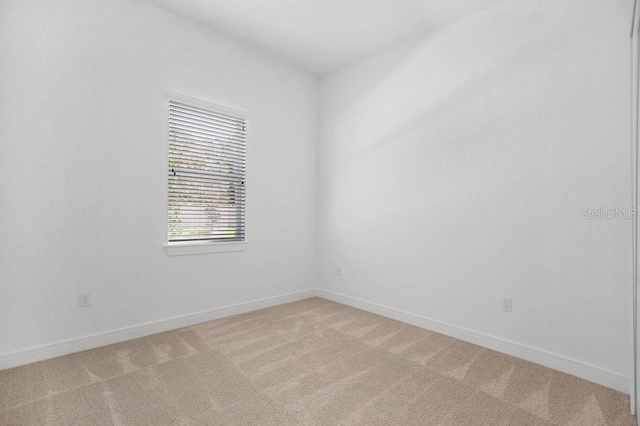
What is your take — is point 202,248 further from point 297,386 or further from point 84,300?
point 297,386

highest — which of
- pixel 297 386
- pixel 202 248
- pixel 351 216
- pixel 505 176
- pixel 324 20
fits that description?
pixel 324 20

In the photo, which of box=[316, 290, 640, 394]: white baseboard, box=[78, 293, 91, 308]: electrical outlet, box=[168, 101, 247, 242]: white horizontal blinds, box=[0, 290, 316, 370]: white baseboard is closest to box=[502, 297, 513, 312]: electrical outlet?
box=[316, 290, 640, 394]: white baseboard

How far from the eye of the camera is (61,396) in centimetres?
193

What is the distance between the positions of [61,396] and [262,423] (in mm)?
1260

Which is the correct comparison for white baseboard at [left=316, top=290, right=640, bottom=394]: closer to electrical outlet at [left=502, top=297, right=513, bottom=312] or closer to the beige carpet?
the beige carpet

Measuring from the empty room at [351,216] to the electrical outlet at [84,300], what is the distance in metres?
0.02

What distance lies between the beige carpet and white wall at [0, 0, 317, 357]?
40cm

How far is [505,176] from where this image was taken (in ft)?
8.70

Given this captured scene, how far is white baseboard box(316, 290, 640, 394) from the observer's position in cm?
214

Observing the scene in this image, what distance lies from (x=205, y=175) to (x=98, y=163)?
91 centimetres

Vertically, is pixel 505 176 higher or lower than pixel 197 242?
higher

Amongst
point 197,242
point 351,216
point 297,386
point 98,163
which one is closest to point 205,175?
A: point 197,242

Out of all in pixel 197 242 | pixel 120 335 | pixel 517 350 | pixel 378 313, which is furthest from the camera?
pixel 378 313

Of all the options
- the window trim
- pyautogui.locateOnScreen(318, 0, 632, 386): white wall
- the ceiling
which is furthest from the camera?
the window trim
